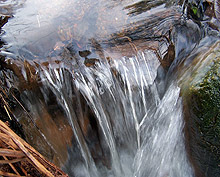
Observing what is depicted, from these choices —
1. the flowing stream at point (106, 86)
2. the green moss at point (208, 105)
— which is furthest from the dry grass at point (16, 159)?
A: the green moss at point (208, 105)

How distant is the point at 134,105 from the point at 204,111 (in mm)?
864

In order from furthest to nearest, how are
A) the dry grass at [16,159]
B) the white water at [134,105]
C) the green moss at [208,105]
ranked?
the white water at [134,105]
the green moss at [208,105]
the dry grass at [16,159]

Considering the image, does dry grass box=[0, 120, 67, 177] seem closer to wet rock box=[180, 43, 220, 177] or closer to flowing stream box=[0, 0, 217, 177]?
flowing stream box=[0, 0, 217, 177]

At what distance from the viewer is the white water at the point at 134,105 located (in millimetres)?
2562

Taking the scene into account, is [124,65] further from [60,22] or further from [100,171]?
Result: [100,171]

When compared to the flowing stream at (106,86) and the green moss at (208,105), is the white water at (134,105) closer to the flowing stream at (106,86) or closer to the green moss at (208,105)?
the flowing stream at (106,86)

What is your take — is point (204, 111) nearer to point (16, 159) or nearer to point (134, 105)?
point (134, 105)

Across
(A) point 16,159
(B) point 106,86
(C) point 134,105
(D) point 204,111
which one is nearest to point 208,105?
(D) point 204,111

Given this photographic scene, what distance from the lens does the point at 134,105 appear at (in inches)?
→ 109

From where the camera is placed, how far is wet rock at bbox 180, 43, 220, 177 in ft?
6.95

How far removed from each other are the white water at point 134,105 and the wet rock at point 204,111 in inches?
5.2

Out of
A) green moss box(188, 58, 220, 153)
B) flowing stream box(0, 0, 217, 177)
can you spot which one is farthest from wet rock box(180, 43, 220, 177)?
flowing stream box(0, 0, 217, 177)

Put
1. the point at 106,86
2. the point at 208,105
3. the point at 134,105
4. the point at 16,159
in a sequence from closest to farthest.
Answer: the point at 16,159 → the point at 208,105 → the point at 106,86 → the point at 134,105

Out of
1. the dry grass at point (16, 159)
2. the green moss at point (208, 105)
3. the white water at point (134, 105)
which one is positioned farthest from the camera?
the white water at point (134, 105)
